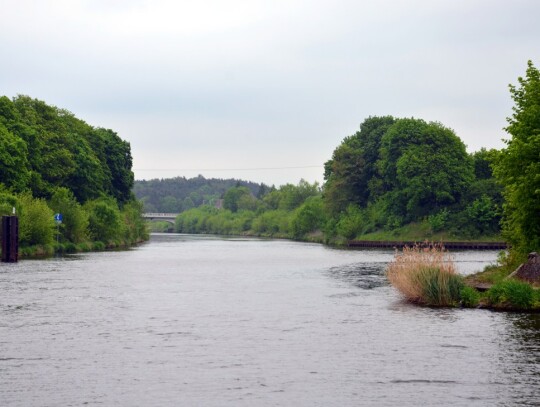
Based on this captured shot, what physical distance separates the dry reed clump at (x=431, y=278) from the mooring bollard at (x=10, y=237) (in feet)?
139

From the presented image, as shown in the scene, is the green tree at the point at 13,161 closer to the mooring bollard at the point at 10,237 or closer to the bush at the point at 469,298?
the mooring bollard at the point at 10,237

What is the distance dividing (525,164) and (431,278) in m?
8.23

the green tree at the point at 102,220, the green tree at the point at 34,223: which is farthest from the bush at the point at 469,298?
the green tree at the point at 102,220

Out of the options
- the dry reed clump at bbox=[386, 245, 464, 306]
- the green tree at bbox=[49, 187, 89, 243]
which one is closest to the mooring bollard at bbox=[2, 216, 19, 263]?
the green tree at bbox=[49, 187, 89, 243]

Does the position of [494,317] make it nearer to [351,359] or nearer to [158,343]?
[351,359]

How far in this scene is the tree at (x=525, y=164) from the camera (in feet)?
137

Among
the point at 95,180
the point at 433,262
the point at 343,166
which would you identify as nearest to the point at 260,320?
the point at 433,262

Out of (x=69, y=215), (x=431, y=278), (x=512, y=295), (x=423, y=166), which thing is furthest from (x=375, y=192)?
(x=512, y=295)

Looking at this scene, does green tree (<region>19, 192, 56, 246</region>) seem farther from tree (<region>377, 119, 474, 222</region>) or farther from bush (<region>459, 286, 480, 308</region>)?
tree (<region>377, 119, 474, 222</region>)

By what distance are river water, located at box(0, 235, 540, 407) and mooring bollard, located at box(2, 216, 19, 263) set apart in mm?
24528

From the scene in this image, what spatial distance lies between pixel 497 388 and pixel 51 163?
3497 inches

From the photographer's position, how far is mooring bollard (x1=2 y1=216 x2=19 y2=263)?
71.7m

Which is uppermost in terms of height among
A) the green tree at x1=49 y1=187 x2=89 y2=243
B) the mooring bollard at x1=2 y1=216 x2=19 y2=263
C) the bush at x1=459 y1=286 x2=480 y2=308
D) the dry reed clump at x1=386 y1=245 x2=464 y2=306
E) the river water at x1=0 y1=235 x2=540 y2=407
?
the green tree at x1=49 y1=187 x2=89 y2=243

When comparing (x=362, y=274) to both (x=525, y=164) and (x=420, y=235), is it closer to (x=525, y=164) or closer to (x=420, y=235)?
(x=525, y=164)
